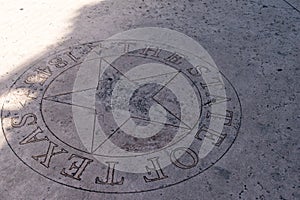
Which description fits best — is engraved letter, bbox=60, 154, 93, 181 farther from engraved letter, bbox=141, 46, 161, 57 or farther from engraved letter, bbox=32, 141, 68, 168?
engraved letter, bbox=141, 46, 161, 57

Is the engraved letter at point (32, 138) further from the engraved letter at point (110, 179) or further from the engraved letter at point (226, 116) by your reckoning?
the engraved letter at point (226, 116)

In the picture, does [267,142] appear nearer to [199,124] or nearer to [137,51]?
[199,124]

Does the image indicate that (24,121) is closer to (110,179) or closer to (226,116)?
(110,179)

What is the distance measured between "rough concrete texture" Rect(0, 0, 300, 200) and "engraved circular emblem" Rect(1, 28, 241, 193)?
45 millimetres

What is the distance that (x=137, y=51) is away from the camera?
3898 millimetres

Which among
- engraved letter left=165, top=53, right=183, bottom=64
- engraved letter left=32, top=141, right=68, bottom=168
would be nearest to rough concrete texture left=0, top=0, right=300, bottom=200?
engraved letter left=32, top=141, right=68, bottom=168

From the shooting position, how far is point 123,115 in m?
3.20

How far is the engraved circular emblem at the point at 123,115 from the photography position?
109 inches

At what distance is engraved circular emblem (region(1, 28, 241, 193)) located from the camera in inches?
109

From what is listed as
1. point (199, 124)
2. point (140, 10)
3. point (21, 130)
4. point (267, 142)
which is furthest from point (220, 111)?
point (140, 10)

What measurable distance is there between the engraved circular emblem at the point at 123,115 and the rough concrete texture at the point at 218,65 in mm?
45

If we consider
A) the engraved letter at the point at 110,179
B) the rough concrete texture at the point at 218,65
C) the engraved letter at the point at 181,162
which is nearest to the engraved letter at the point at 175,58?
the rough concrete texture at the point at 218,65

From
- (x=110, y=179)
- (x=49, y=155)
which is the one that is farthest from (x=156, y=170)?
(x=49, y=155)

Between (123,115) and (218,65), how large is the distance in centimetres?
115
